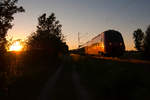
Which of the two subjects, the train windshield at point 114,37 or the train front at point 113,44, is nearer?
the train front at point 113,44

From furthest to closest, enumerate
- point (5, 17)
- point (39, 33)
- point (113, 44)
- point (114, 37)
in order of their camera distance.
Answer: point (39, 33) → point (114, 37) → point (113, 44) → point (5, 17)

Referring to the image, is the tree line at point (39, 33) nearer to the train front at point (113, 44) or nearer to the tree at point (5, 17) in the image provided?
the tree at point (5, 17)

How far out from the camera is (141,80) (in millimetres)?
8531

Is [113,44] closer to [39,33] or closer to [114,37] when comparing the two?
[114,37]

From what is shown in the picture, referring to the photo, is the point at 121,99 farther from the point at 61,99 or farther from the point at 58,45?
the point at 58,45

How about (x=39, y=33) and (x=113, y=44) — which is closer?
(x=113, y=44)

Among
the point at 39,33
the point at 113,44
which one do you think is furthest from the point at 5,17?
the point at 39,33

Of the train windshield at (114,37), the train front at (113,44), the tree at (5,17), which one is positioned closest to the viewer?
the tree at (5,17)

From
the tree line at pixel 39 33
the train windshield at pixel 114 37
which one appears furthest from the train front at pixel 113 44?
the tree line at pixel 39 33

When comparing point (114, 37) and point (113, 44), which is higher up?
point (114, 37)

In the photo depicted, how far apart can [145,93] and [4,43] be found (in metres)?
8.21

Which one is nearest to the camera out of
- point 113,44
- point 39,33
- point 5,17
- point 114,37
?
point 5,17

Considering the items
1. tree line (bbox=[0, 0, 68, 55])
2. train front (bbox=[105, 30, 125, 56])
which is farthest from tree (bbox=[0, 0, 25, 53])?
train front (bbox=[105, 30, 125, 56])

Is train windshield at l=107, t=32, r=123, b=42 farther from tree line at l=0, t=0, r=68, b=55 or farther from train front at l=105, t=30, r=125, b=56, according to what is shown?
tree line at l=0, t=0, r=68, b=55
